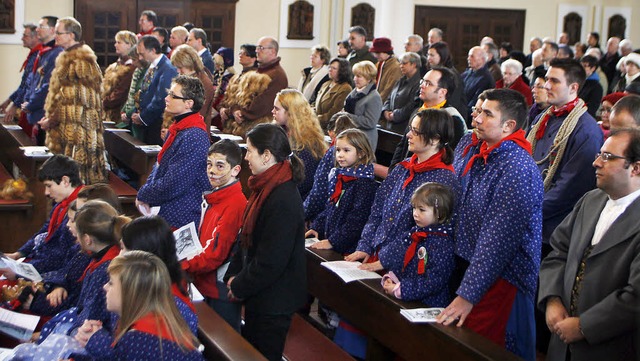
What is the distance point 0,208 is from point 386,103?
3.99 metres

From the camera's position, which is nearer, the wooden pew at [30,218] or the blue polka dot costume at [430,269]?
the blue polka dot costume at [430,269]

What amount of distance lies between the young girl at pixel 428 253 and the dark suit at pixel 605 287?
1.86 feet

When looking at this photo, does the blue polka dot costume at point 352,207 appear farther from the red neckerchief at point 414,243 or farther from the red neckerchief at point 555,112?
the red neckerchief at point 555,112

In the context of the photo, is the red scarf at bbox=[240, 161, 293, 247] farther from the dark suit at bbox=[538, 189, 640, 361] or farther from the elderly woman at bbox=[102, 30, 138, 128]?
the elderly woman at bbox=[102, 30, 138, 128]

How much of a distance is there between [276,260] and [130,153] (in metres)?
4.19

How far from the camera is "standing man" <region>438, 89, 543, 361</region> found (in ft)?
12.6

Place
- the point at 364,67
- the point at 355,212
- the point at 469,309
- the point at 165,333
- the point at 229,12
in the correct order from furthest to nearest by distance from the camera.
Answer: the point at 229,12 < the point at 364,67 < the point at 355,212 < the point at 469,309 < the point at 165,333

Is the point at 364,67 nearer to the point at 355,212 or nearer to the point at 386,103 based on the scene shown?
the point at 386,103

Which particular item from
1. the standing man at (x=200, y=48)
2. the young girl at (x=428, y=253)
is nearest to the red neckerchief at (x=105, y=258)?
the young girl at (x=428, y=253)

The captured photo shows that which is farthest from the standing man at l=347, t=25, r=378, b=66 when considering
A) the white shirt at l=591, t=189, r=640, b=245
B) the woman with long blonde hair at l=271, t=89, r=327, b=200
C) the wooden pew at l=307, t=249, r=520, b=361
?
the white shirt at l=591, t=189, r=640, b=245

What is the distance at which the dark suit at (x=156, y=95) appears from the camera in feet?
25.5

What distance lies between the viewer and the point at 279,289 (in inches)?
159

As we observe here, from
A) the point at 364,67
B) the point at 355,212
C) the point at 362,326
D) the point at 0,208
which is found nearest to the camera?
the point at 362,326

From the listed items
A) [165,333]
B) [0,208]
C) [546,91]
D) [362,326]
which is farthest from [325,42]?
[165,333]
